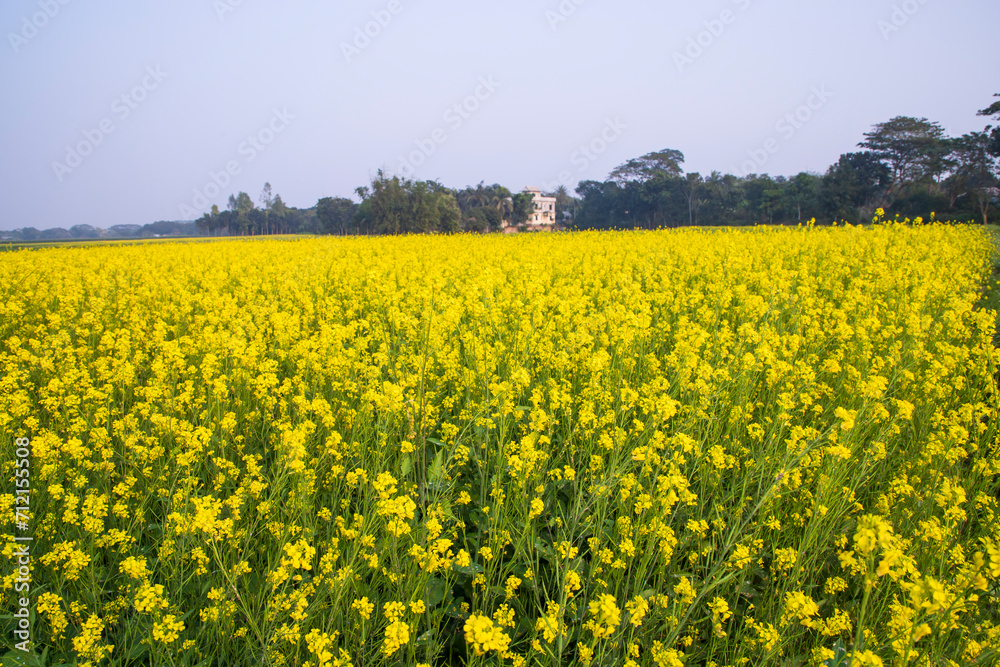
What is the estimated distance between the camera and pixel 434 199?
141 ft

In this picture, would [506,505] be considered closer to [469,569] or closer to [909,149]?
[469,569]

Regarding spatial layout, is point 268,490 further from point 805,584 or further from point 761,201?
point 761,201

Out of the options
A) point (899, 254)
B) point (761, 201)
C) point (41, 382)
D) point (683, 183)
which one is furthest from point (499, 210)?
point (41, 382)

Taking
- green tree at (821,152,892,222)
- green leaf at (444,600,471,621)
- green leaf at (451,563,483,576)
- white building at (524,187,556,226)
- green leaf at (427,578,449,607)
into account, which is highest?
white building at (524,187,556,226)

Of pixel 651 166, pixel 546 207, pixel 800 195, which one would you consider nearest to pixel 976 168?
pixel 800 195

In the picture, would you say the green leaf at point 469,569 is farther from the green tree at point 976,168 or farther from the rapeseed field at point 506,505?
the green tree at point 976,168

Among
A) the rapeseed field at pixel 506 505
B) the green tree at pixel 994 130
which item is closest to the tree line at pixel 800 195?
the green tree at pixel 994 130

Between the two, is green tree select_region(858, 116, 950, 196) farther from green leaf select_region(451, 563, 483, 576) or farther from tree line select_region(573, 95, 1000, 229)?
green leaf select_region(451, 563, 483, 576)

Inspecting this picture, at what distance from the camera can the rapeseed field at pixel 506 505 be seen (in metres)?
1.82

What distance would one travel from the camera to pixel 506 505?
2457 mm

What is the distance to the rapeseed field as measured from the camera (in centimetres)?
182

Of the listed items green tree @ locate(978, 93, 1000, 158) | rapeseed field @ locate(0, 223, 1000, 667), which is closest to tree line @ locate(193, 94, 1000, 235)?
green tree @ locate(978, 93, 1000, 158)

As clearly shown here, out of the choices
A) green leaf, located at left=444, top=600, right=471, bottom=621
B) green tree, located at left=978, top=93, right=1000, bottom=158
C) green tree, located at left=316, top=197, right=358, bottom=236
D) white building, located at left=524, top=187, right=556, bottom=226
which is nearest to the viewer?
green leaf, located at left=444, top=600, right=471, bottom=621

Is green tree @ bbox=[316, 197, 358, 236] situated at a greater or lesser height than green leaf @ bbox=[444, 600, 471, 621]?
greater
